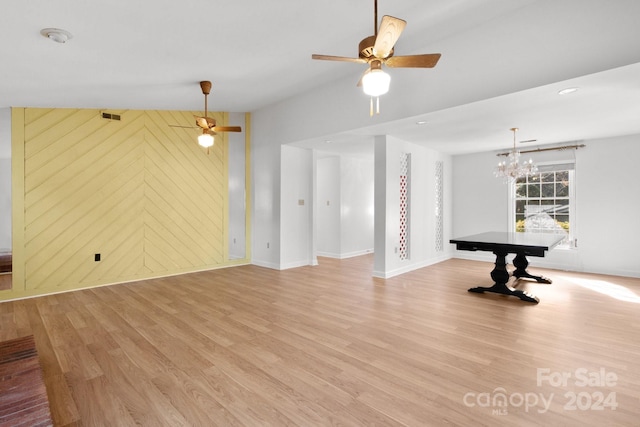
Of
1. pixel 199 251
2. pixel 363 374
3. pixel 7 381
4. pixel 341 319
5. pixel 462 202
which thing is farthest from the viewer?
pixel 462 202

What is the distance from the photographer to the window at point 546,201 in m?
5.94

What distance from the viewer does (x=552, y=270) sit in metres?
5.86

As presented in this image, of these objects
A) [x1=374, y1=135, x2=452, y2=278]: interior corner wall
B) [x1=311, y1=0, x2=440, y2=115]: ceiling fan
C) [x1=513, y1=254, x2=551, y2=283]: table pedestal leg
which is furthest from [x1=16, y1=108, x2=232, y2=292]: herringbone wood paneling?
[x1=513, y1=254, x2=551, y2=283]: table pedestal leg

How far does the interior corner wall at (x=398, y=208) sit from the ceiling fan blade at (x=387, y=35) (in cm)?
289

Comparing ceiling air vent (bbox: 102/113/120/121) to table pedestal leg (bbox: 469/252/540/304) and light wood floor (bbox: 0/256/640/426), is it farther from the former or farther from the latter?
table pedestal leg (bbox: 469/252/540/304)

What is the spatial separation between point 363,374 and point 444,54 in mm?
3369

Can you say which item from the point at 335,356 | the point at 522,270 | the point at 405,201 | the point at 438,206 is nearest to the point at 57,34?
the point at 335,356

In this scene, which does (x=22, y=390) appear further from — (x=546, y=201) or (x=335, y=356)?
(x=546, y=201)

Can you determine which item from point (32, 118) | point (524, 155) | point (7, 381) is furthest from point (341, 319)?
point (524, 155)

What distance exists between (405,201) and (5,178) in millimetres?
5867

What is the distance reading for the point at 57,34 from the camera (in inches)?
99.0

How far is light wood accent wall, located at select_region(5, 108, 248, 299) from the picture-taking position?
4.22 metres

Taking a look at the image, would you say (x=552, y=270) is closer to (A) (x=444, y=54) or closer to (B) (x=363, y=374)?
(A) (x=444, y=54)

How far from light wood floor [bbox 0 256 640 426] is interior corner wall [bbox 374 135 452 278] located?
958 mm
